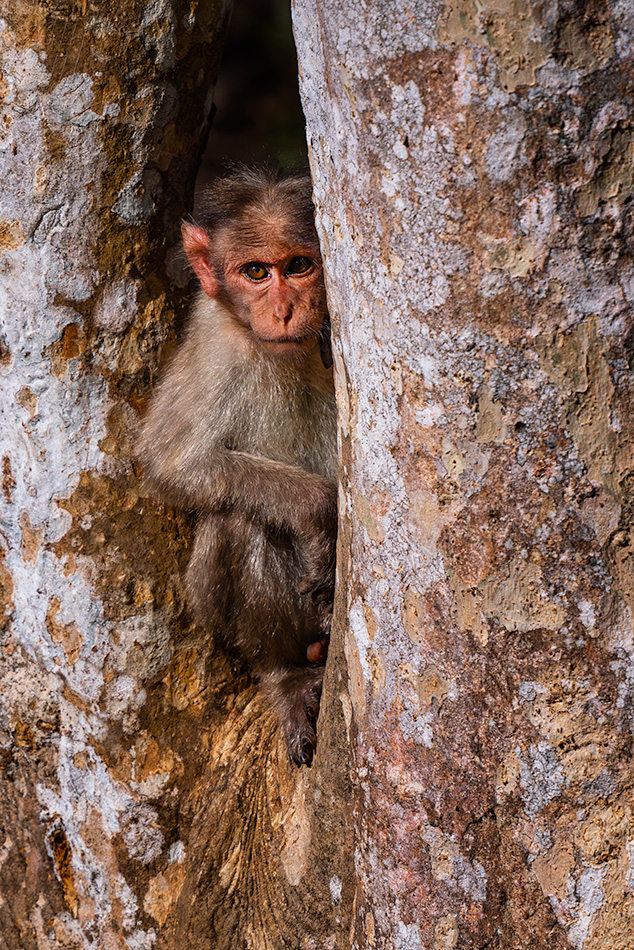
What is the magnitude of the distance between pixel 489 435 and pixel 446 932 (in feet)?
3.31

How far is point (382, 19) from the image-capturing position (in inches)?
64.1

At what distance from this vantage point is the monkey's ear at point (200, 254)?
322 centimetres

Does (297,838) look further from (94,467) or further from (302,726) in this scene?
(94,467)

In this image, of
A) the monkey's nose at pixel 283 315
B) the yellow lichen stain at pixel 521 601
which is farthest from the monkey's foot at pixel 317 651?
the yellow lichen stain at pixel 521 601

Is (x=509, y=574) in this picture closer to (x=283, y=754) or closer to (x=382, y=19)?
(x=382, y=19)

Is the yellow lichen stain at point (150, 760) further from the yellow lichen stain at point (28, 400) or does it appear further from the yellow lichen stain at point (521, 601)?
the yellow lichen stain at point (521, 601)

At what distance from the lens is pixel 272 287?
3.36 meters

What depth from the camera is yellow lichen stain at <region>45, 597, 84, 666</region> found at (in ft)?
9.60

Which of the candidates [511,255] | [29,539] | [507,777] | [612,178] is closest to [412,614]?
[507,777]

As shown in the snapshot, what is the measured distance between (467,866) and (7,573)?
1.81m

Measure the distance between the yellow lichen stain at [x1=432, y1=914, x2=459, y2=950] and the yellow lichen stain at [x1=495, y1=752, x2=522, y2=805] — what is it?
0.29m

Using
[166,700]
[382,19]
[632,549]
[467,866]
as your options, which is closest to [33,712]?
[166,700]

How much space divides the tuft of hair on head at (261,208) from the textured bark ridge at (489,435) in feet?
4.96

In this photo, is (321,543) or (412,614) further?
(321,543)
